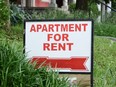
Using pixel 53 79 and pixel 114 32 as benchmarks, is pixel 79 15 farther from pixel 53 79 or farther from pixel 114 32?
pixel 53 79

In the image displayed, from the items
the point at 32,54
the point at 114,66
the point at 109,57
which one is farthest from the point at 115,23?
the point at 32,54

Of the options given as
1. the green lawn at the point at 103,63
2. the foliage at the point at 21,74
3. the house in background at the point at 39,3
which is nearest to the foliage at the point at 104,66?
the green lawn at the point at 103,63

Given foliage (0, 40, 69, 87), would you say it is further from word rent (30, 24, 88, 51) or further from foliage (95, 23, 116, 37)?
foliage (95, 23, 116, 37)

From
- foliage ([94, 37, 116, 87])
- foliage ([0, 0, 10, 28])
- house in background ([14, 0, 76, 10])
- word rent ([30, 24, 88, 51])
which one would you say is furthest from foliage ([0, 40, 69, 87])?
house in background ([14, 0, 76, 10])

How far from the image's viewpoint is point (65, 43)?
5.63m

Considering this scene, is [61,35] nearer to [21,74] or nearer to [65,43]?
[65,43]

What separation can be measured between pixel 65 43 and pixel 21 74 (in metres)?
0.70

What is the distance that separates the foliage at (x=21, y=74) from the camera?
5230 mm

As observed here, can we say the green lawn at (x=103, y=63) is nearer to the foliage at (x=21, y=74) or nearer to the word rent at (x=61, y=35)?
the word rent at (x=61, y=35)

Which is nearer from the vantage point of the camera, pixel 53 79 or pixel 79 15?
pixel 53 79

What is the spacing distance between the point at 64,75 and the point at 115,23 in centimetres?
1616

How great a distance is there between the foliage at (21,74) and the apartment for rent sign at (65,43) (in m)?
0.23

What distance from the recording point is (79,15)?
21.0m

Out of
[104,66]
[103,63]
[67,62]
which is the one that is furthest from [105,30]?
[67,62]
